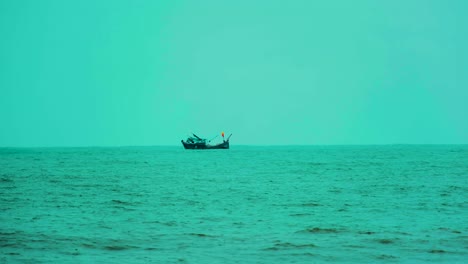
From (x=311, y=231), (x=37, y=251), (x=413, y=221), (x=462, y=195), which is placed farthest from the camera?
(x=462, y=195)

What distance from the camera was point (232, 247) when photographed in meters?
15.3

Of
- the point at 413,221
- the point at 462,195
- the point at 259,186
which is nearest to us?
the point at 413,221

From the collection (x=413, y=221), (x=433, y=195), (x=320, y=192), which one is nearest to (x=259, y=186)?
(x=320, y=192)

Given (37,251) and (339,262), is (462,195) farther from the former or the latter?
(37,251)

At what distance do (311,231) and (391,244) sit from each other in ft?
9.77

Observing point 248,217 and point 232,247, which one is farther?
point 248,217

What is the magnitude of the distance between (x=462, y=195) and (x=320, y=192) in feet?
25.7

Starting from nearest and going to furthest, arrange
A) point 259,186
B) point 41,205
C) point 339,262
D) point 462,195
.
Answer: point 339,262 < point 41,205 < point 462,195 < point 259,186

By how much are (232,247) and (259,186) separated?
68.5 feet

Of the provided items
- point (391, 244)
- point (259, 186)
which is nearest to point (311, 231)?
point (391, 244)

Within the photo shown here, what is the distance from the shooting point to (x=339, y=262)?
1375 cm

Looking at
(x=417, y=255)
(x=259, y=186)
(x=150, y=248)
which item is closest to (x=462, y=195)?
(x=259, y=186)

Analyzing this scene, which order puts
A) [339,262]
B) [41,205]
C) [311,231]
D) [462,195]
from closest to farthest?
[339,262] < [311,231] < [41,205] < [462,195]

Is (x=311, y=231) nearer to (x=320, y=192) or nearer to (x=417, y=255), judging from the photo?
(x=417, y=255)
